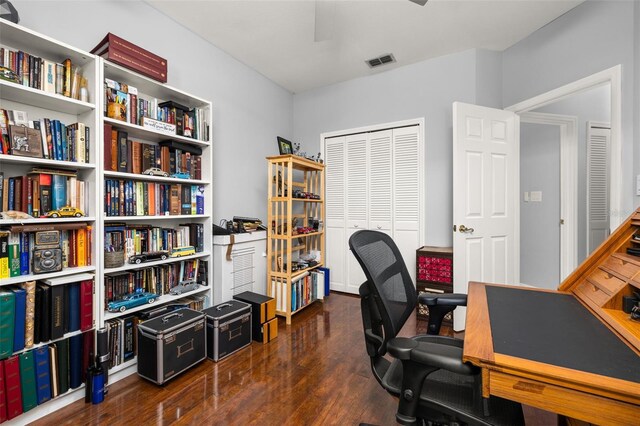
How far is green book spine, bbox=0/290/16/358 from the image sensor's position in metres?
1.37

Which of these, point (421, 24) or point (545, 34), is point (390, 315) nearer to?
point (421, 24)

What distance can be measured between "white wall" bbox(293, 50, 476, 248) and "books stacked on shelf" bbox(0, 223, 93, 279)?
10.0 feet

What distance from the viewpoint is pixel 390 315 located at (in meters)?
1.11

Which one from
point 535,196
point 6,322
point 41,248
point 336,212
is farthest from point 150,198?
point 535,196

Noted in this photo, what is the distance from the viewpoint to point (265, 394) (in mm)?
1756

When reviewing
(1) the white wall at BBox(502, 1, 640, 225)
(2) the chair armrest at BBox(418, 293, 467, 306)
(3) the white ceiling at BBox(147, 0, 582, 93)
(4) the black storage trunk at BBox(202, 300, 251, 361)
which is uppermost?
(3) the white ceiling at BBox(147, 0, 582, 93)

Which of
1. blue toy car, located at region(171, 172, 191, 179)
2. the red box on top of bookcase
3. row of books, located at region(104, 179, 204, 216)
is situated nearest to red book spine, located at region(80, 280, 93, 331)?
row of books, located at region(104, 179, 204, 216)

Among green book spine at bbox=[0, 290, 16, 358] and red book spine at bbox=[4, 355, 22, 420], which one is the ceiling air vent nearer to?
green book spine at bbox=[0, 290, 16, 358]

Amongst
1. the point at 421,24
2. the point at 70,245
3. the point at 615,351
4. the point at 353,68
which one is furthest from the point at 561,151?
A: the point at 70,245

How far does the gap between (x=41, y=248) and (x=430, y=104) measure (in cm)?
359

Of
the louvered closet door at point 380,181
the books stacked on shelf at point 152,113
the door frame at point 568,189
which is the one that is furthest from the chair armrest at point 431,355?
the door frame at point 568,189

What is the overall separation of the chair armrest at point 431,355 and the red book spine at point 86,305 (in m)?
1.78

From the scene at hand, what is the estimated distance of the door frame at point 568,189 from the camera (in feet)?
10.7

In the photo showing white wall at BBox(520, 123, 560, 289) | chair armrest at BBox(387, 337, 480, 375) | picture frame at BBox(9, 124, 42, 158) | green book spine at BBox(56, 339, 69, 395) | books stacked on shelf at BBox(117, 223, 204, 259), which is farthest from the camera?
white wall at BBox(520, 123, 560, 289)
